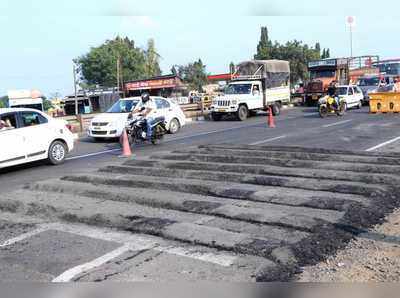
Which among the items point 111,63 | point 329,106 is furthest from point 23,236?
point 111,63

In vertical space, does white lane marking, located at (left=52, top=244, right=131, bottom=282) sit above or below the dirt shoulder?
above

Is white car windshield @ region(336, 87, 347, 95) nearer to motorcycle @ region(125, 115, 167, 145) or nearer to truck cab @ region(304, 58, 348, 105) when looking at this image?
truck cab @ region(304, 58, 348, 105)

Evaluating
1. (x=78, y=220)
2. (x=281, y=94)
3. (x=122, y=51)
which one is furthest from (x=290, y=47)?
(x=78, y=220)

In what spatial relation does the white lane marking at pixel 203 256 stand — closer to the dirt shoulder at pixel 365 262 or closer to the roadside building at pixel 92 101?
the dirt shoulder at pixel 365 262

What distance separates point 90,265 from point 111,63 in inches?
2629

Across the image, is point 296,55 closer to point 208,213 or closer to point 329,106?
point 329,106

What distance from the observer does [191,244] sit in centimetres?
520

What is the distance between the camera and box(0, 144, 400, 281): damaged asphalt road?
4.62 metres

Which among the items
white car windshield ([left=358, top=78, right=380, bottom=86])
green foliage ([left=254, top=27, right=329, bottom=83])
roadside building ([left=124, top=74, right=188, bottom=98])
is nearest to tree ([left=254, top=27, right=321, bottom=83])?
green foliage ([left=254, top=27, right=329, bottom=83])

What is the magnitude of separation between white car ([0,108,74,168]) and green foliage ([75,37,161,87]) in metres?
57.4

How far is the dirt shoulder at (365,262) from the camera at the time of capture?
4191 millimetres

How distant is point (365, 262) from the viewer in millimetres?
4570

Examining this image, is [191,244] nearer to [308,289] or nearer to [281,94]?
[308,289]

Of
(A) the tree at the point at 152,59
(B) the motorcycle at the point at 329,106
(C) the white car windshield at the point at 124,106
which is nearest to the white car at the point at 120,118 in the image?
(C) the white car windshield at the point at 124,106
